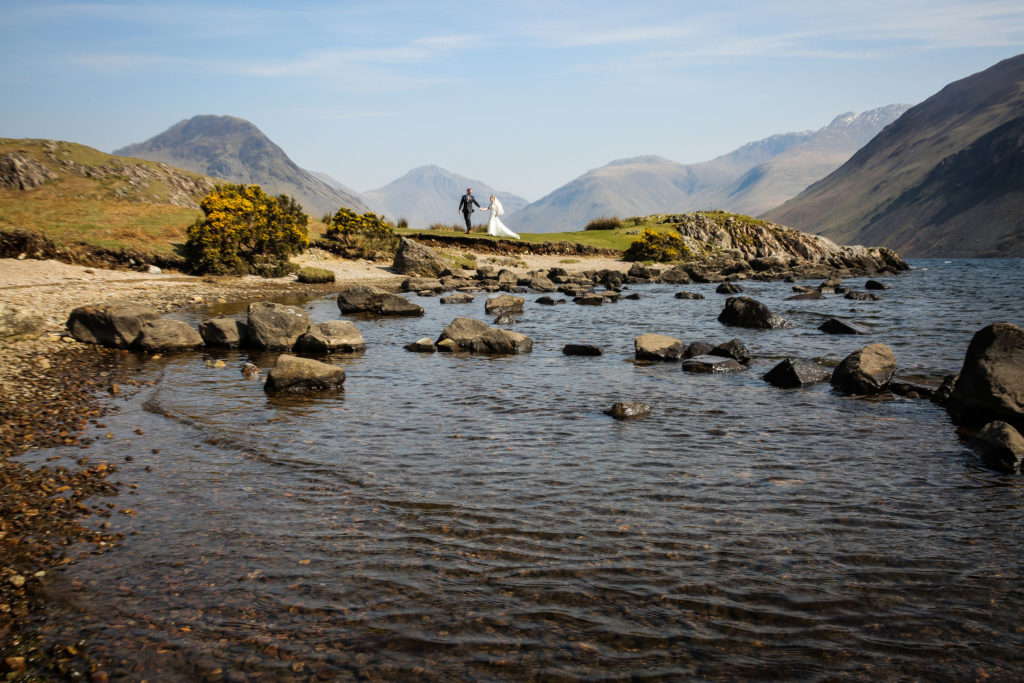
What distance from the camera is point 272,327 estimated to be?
64.4 ft

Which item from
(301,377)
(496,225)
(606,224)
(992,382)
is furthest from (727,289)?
(301,377)

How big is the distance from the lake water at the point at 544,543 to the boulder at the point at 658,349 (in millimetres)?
4981

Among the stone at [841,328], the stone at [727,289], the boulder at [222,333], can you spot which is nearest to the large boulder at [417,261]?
the stone at [727,289]

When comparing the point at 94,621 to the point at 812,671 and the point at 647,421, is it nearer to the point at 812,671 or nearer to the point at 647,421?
the point at 812,671

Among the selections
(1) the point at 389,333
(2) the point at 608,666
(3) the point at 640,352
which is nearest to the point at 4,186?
(1) the point at 389,333

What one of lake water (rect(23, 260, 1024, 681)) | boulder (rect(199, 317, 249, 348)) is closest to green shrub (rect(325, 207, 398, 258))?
boulder (rect(199, 317, 249, 348))

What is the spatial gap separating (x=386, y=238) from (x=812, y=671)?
50.4 metres

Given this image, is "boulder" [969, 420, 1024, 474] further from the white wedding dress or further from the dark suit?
the white wedding dress

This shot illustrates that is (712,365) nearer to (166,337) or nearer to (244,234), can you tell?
(166,337)

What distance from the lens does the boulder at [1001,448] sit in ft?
31.0

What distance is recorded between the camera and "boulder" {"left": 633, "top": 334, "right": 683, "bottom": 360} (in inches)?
746

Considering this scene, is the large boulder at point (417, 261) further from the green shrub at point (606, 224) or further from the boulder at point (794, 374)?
the boulder at point (794, 374)

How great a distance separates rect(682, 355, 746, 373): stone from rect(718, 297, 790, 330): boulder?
369 inches

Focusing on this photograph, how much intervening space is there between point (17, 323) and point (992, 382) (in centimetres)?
2364
